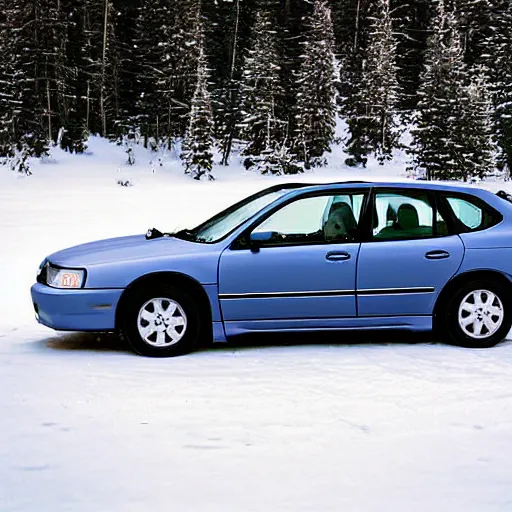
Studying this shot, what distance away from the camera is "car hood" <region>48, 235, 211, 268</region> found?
7.50 meters

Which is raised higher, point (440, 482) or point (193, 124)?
point (193, 124)

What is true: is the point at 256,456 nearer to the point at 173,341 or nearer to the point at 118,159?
the point at 173,341

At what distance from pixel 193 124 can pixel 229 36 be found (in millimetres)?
20037

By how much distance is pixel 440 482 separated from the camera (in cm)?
432

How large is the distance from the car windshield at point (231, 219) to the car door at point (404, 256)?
0.96 meters

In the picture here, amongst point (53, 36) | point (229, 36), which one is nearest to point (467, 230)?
point (53, 36)

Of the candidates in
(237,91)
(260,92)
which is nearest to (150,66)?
(237,91)

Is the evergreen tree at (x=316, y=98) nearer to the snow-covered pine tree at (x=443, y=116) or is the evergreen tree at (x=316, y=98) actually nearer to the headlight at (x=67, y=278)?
the snow-covered pine tree at (x=443, y=116)

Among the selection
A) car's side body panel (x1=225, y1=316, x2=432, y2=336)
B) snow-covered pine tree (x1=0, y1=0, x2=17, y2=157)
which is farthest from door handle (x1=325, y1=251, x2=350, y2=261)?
snow-covered pine tree (x1=0, y1=0, x2=17, y2=157)

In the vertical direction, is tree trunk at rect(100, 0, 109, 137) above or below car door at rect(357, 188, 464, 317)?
above

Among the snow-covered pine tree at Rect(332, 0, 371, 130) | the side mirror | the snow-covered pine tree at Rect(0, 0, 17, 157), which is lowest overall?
the side mirror

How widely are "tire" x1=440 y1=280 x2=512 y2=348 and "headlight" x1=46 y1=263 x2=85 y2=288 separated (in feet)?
10.5

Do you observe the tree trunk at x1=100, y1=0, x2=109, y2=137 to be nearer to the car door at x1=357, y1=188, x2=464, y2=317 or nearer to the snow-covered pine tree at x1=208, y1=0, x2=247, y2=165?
the snow-covered pine tree at x1=208, y1=0, x2=247, y2=165

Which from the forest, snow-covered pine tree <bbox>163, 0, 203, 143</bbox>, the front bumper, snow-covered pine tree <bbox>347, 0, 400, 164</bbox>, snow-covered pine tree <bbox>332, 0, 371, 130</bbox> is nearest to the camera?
the front bumper
